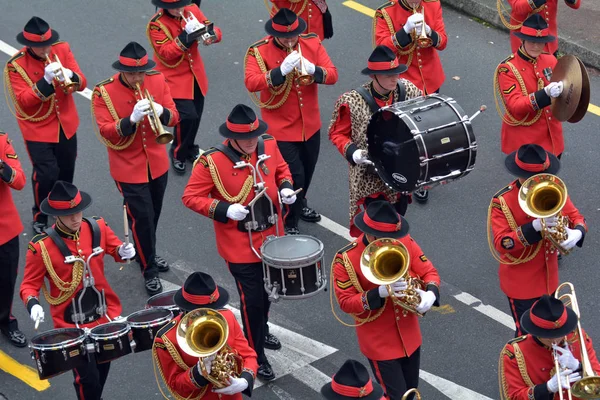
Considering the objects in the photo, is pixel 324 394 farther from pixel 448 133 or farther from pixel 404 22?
pixel 404 22

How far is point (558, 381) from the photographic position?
7.60 m

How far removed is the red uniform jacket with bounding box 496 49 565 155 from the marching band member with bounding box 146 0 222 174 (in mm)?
3031

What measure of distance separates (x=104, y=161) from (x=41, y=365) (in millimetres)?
4616

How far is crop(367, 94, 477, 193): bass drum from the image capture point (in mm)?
9805

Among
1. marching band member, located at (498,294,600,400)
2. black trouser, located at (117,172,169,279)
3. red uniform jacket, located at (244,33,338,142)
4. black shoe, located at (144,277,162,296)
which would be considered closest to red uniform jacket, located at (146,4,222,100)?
red uniform jacket, located at (244,33,338,142)

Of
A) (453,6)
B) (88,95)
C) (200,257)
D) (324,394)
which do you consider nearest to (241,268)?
(200,257)

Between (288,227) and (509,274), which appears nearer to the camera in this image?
(509,274)

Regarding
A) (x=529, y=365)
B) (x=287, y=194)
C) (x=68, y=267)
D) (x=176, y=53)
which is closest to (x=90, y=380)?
(x=68, y=267)

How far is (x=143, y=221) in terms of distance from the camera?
35.1ft

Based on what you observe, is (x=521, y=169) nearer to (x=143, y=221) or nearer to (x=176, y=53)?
(x=143, y=221)

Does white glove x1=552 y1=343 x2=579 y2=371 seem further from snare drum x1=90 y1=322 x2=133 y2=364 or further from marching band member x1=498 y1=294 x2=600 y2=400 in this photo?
snare drum x1=90 y1=322 x2=133 y2=364

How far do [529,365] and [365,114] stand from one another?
10.1ft

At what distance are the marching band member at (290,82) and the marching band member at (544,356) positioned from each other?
3588mm

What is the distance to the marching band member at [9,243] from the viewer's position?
9930mm
